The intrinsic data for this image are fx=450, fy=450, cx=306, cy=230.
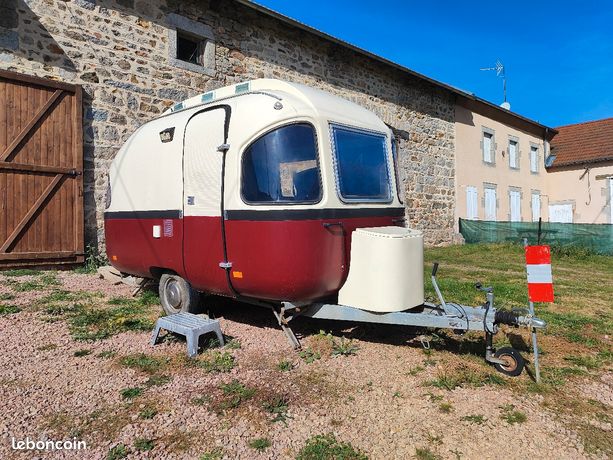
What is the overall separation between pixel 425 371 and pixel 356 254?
3.89 feet

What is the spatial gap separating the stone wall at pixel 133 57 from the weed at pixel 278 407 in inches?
261

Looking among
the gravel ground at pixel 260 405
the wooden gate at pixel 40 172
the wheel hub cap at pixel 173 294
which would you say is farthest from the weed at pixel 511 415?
the wooden gate at pixel 40 172

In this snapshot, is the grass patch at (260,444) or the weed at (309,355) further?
the weed at (309,355)

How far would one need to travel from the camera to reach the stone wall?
8047mm

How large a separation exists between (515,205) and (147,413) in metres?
21.9

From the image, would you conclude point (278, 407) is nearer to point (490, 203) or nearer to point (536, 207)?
point (490, 203)

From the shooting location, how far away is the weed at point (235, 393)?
3.19 meters

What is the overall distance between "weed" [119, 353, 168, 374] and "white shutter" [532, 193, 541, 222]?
75.5ft

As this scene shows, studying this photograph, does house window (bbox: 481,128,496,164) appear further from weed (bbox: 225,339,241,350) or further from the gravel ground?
weed (bbox: 225,339,241,350)

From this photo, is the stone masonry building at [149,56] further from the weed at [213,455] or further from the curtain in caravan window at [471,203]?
the weed at [213,455]

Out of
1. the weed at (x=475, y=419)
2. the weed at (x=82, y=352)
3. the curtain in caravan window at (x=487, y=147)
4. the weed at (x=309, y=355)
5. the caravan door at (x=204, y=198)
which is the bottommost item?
the weed at (x=475, y=419)

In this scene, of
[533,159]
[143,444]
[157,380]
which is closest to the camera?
[143,444]

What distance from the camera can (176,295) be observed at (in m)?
5.30

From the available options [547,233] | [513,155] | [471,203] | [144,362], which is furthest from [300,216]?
[513,155]
